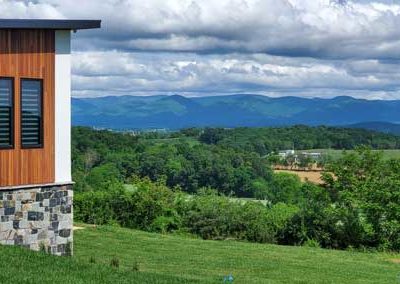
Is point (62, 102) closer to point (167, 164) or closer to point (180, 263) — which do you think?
point (180, 263)

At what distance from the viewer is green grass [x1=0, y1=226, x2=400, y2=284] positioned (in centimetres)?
1234

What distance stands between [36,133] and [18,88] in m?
1.00

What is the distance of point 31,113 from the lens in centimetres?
1557

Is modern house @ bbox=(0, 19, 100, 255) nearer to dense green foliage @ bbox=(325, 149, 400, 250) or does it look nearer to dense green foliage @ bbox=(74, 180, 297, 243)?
dense green foliage @ bbox=(74, 180, 297, 243)

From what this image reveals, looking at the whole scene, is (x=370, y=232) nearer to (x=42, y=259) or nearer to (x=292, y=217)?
(x=292, y=217)

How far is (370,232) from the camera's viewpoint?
30969 millimetres

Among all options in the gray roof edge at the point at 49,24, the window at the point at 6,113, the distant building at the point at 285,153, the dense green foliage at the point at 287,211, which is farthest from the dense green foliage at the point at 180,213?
the distant building at the point at 285,153

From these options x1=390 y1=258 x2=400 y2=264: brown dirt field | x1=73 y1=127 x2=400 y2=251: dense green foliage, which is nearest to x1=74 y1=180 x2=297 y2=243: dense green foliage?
x1=73 y1=127 x2=400 y2=251: dense green foliage

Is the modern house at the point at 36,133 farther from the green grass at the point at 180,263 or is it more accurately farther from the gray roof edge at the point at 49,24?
the green grass at the point at 180,263

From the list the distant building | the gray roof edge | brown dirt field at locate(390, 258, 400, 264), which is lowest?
brown dirt field at locate(390, 258, 400, 264)

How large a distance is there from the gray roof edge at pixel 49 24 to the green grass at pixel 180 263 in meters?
4.19

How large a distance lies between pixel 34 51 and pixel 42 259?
4.39m

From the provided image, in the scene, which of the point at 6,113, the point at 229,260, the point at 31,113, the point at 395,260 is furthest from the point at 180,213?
the point at 6,113

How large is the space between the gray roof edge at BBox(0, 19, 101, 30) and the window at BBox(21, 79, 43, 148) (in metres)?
1.07
